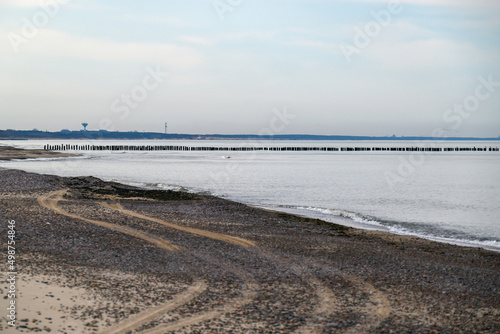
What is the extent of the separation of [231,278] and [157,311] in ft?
9.25

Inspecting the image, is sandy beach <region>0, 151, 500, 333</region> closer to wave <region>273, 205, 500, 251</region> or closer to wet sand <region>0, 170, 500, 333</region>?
wet sand <region>0, 170, 500, 333</region>

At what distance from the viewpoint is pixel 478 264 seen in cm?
1395

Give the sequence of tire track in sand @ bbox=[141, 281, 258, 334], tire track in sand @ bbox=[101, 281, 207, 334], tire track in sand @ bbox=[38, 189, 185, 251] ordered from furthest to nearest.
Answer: tire track in sand @ bbox=[38, 189, 185, 251] → tire track in sand @ bbox=[141, 281, 258, 334] → tire track in sand @ bbox=[101, 281, 207, 334]

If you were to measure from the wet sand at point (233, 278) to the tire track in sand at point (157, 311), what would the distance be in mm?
21

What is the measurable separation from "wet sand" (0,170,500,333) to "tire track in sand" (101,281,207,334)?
0.07 ft

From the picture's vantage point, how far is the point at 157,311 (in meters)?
8.21

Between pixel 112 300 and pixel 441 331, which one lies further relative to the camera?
pixel 112 300

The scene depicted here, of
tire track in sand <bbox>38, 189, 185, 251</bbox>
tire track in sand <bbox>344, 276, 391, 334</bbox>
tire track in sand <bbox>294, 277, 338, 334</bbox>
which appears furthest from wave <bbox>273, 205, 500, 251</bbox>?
tire track in sand <bbox>38, 189, 185, 251</bbox>

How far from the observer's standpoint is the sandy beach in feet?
25.9

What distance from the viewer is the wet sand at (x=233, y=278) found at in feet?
26.0

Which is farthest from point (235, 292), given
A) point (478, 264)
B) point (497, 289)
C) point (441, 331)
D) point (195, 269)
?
point (478, 264)

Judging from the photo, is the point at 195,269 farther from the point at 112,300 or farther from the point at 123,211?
the point at 123,211

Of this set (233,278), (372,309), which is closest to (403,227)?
(233,278)

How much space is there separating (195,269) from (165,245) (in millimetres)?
2892
